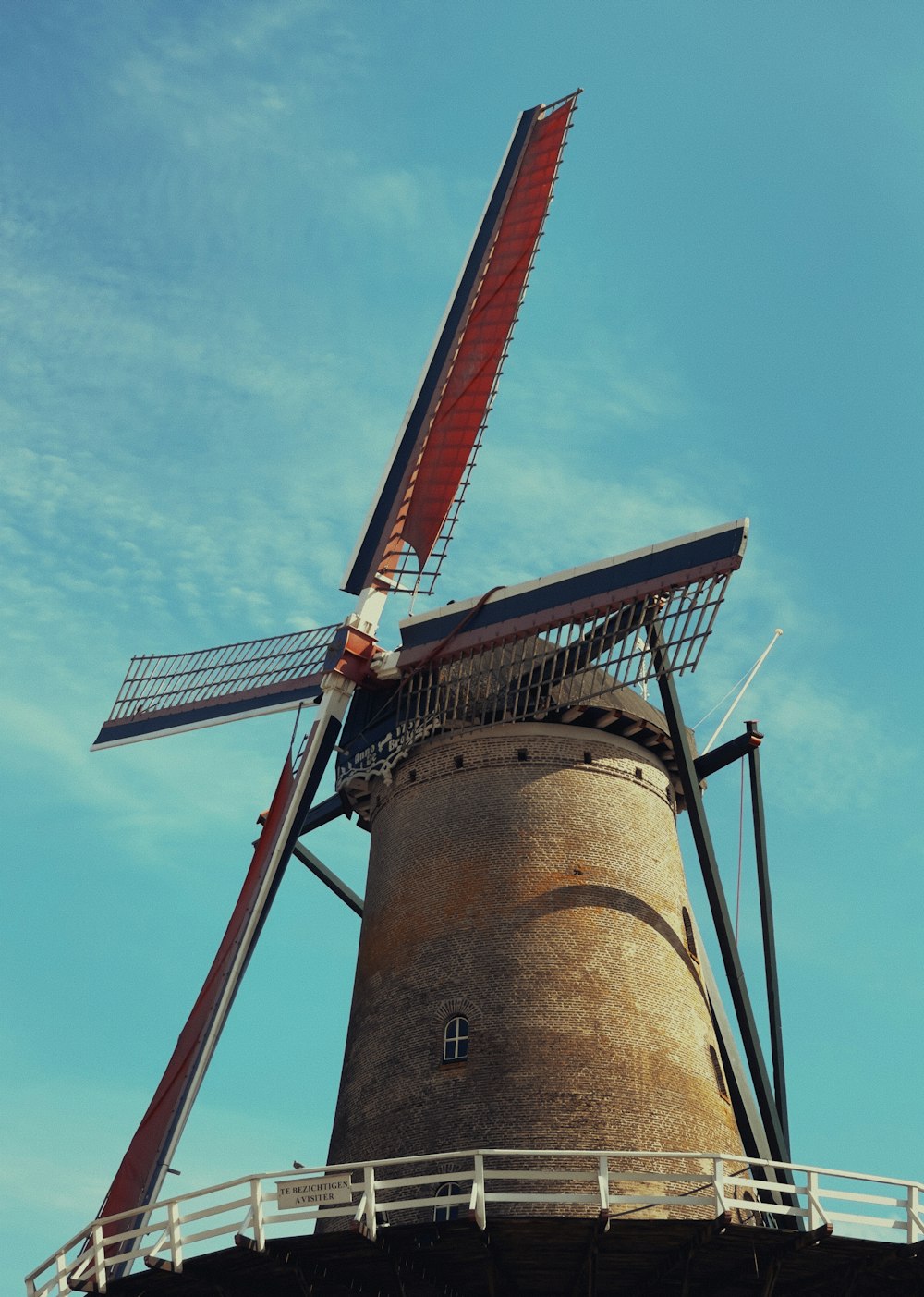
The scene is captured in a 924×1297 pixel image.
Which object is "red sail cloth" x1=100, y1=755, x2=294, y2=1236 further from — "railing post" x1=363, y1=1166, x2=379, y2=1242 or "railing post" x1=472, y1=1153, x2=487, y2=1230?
"railing post" x1=472, y1=1153, x2=487, y2=1230

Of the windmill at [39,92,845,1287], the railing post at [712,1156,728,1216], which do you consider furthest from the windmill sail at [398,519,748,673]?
the railing post at [712,1156,728,1216]

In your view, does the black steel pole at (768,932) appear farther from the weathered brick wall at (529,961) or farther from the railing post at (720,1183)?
the railing post at (720,1183)

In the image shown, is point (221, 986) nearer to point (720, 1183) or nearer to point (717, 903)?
point (717, 903)

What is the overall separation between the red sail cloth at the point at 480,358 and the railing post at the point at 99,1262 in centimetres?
1151

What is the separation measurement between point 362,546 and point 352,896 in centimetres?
568

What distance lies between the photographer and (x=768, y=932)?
873 inches

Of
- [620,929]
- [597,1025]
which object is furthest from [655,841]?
[597,1025]

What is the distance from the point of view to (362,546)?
1040 inches

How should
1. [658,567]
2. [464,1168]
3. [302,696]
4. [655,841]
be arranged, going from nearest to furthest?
1. [464,1168]
2. [658,567]
3. [655,841]
4. [302,696]

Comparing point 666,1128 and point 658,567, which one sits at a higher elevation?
point 658,567

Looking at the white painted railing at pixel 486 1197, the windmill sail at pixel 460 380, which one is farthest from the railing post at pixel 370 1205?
the windmill sail at pixel 460 380

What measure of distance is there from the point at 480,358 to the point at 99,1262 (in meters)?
15.0

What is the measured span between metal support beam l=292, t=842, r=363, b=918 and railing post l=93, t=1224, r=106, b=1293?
318 inches

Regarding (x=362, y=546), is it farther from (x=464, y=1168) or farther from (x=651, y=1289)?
(x=651, y=1289)
